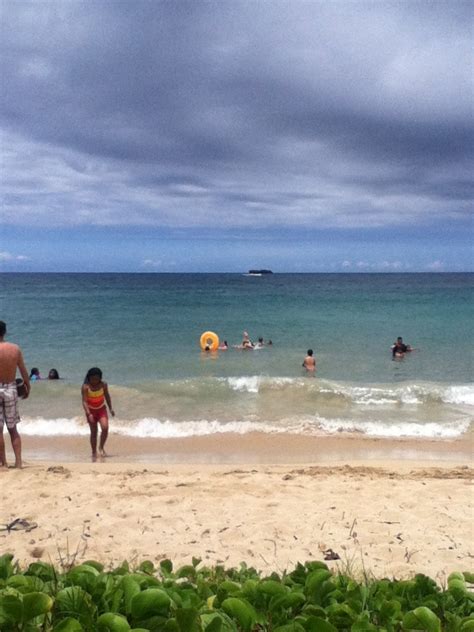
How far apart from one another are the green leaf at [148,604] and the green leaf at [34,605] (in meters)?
0.29

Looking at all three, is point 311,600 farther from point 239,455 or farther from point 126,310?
point 126,310

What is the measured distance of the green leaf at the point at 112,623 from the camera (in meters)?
1.67

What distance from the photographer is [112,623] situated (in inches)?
66.3

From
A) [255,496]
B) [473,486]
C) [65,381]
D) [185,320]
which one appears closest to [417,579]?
[255,496]

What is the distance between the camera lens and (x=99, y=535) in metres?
4.46

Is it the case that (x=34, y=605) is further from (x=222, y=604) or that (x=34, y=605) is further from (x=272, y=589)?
(x=272, y=589)

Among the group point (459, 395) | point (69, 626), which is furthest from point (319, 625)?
point (459, 395)

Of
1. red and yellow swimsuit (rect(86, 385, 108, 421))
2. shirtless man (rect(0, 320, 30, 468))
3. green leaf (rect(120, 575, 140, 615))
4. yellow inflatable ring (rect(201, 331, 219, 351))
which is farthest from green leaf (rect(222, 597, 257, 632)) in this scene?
yellow inflatable ring (rect(201, 331, 219, 351))

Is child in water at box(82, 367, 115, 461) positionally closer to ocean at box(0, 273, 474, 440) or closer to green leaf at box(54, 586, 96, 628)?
ocean at box(0, 273, 474, 440)

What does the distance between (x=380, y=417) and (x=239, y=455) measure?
3.86 metres

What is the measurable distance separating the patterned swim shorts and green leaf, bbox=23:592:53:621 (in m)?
5.57

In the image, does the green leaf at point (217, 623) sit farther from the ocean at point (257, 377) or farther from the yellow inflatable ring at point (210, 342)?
the yellow inflatable ring at point (210, 342)

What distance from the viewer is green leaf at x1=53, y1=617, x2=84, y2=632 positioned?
5.37 ft

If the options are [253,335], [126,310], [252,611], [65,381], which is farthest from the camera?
[126,310]
